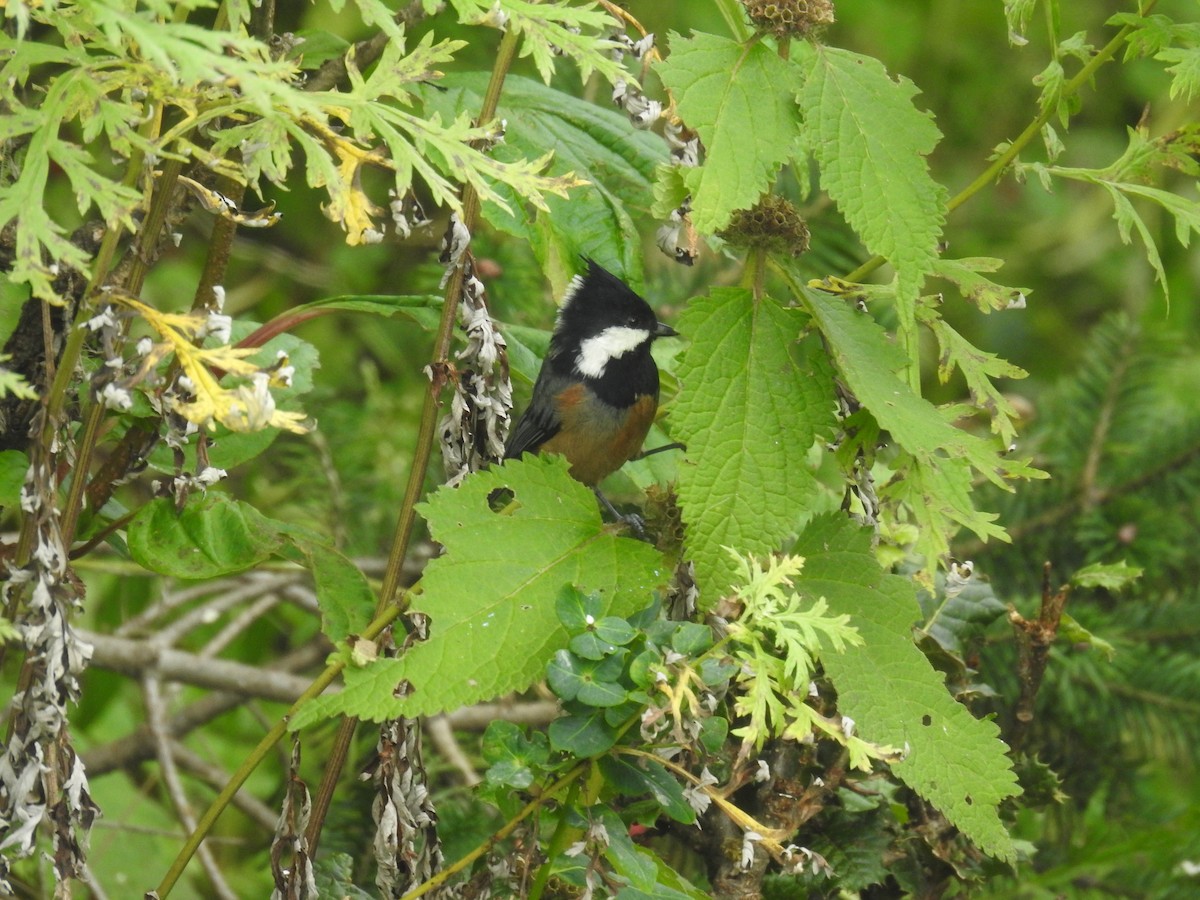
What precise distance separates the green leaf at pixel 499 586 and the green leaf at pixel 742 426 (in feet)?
0.44

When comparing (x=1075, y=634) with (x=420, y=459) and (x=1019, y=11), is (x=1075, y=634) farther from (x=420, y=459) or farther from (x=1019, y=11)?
(x=420, y=459)

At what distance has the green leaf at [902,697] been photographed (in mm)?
1721

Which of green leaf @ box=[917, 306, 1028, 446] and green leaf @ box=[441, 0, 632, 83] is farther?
green leaf @ box=[917, 306, 1028, 446]

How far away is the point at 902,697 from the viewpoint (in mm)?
1797

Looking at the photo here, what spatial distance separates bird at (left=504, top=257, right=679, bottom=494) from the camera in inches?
122

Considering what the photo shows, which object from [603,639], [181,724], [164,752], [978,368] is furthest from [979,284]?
[181,724]

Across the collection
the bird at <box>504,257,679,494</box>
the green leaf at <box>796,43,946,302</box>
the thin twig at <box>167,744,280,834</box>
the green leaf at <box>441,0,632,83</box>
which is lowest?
the thin twig at <box>167,744,280,834</box>

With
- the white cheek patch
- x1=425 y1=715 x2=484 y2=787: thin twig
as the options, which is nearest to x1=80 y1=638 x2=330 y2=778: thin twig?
x1=425 y1=715 x2=484 y2=787: thin twig

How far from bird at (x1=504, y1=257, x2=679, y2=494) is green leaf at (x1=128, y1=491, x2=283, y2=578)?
1220mm

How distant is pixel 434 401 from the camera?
6.53ft

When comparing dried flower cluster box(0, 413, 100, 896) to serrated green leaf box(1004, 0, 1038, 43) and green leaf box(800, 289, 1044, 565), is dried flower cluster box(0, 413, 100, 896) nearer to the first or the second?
green leaf box(800, 289, 1044, 565)

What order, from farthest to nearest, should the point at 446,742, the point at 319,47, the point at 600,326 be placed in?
1. the point at 600,326
2. the point at 446,742
3. the point at 319,47

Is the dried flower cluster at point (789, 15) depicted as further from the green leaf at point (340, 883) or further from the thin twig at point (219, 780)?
the thin twig at point (219, 780)

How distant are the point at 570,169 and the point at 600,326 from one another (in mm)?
983
